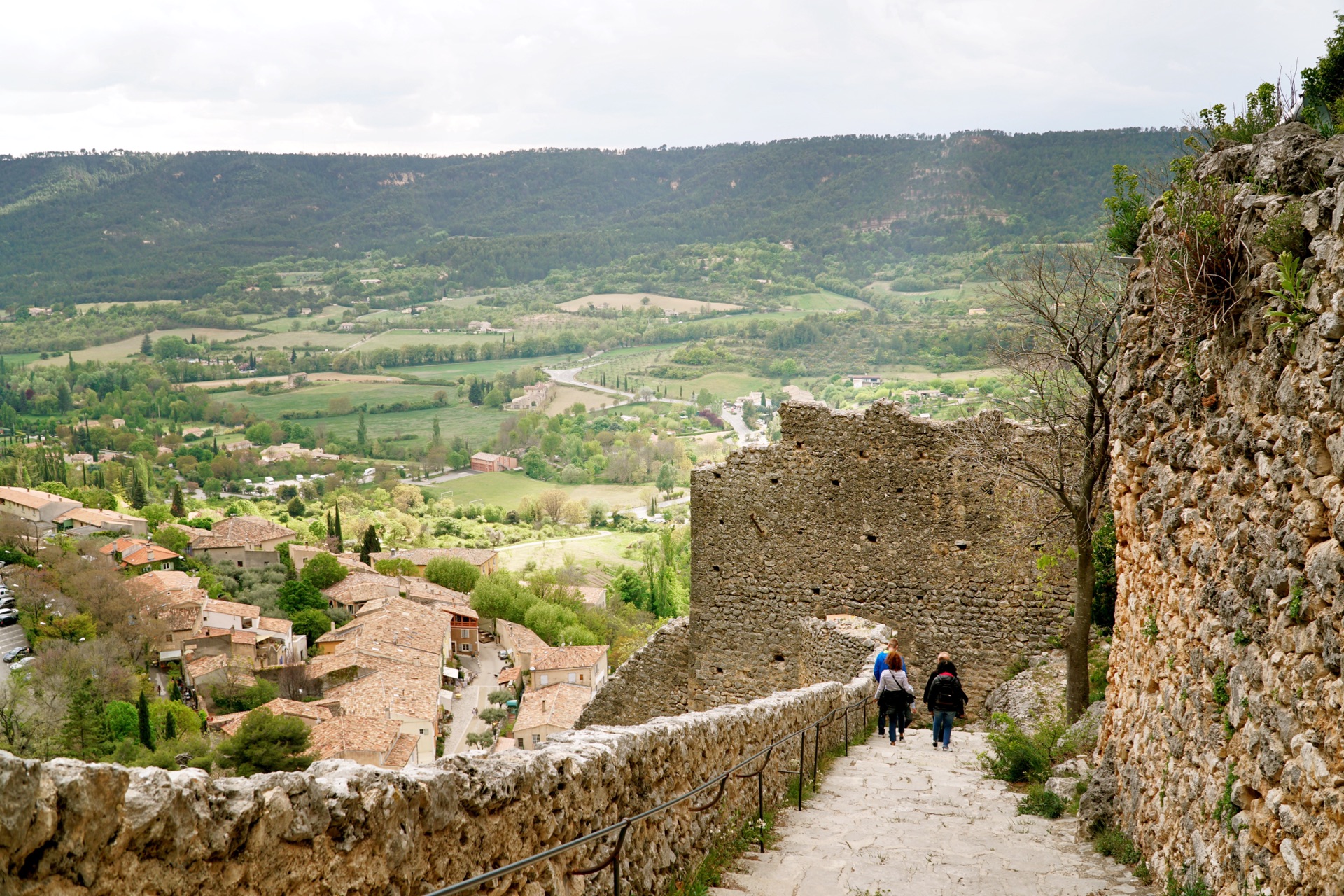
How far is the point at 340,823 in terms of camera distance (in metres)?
3.05

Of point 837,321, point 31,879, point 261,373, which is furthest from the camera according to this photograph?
point 261,373

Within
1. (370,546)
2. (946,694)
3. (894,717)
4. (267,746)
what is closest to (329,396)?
(370,546)

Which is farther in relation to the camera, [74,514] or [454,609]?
[74,514]

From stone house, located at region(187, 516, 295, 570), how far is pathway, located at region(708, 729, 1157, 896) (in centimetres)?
8155

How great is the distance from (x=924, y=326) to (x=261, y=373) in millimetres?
140054

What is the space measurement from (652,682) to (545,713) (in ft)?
103

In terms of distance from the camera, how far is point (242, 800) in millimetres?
2797

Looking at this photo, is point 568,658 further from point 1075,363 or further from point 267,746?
point 1075,363

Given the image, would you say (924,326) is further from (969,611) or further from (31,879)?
(31,879)

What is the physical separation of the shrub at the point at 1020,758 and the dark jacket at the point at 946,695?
930 millimetres

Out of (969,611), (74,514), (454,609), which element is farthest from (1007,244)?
(74,514)

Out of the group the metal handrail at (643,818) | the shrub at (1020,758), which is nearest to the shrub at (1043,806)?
the shrub at (1020,758)

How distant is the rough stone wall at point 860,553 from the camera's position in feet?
41.5

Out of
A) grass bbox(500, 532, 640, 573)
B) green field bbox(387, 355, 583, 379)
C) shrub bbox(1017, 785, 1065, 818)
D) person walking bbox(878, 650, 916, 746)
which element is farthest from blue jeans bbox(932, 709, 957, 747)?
green field bbox(387, 355, 583, 379)
